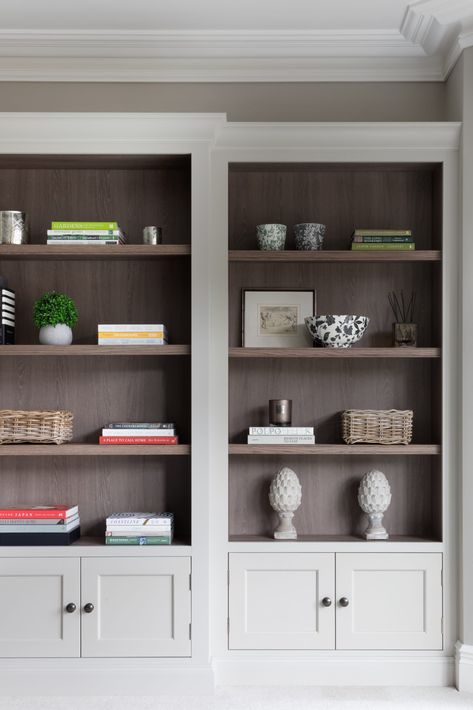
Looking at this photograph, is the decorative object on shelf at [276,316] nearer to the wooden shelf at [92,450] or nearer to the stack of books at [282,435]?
the stack of books at [282,435]

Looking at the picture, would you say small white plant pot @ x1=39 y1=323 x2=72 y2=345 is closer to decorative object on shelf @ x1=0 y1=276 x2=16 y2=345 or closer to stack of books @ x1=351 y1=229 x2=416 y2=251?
decorative object on shelf @ x1=0 y1=276 x2=16 y2=345

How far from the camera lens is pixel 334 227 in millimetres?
3398

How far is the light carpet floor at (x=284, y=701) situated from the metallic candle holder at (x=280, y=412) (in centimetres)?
108

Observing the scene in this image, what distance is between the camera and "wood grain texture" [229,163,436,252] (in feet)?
11.1

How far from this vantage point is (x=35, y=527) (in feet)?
10.1

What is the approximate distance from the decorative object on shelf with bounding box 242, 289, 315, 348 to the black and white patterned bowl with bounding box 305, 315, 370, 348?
15 cm

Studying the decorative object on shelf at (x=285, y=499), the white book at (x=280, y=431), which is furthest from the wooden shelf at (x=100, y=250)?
the decorative object on shelf at (x=285, y=499)

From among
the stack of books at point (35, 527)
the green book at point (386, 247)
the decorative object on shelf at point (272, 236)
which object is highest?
the decorative object on shelf at point (272, 236)

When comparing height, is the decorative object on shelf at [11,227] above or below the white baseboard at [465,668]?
above

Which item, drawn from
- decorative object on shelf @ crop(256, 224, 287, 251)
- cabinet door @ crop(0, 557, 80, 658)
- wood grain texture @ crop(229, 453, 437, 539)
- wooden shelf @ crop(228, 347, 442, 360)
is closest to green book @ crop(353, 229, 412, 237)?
decorative object on shelf @ crop(256, 224, 287, 251)

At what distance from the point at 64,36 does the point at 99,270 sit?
100 cm

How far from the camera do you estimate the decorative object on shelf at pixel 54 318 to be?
10.3 ft

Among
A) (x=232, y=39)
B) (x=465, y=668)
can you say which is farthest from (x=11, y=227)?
(x=465, y=668)

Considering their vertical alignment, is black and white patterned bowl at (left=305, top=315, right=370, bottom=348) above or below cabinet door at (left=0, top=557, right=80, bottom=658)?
above
